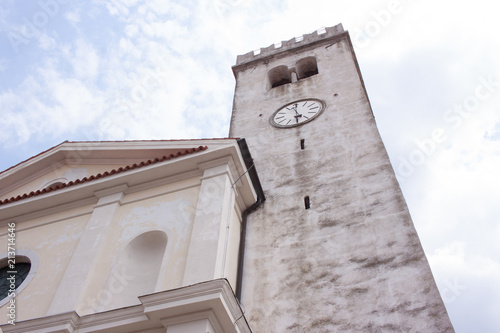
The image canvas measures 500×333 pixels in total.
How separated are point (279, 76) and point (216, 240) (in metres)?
12.4

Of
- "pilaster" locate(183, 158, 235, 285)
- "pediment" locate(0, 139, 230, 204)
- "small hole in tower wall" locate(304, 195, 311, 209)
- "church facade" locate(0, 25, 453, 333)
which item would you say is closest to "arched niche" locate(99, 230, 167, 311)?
"church facade" locate(0, 25, 453, 333)

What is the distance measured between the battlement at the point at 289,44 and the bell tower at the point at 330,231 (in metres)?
4.94

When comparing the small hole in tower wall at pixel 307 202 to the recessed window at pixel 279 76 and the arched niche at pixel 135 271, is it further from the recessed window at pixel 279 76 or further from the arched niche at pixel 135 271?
the recessed window at pixel 279 76

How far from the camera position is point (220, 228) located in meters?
8.32

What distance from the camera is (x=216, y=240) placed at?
805 cm

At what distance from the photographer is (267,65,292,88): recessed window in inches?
751

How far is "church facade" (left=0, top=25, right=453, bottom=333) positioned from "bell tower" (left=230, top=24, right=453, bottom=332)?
0.09ft

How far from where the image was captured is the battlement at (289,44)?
20.1 meters

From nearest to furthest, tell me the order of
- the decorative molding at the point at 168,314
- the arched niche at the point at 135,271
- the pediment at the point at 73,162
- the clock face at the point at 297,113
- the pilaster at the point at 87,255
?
the decorative molding at the point at 168,314 → the pilaster at the point at 87,255 → the arched niche at the point at 135,271 → the pediment at the point at 73,162 → the clock face at the point at 297,113

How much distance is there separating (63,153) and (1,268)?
3861mm

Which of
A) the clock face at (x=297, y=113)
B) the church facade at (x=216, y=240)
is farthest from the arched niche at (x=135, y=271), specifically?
the clock face at (x=297, y=113)

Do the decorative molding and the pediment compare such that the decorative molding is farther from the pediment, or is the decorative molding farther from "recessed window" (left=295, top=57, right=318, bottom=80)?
"recessed window" (left=295, top=57, right=318, bottom=80)

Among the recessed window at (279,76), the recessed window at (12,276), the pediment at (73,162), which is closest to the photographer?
the recessed window at (12,276)

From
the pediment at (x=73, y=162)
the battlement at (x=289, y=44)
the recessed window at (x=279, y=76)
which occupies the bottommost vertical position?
the pediment at (x=73, y=162)
